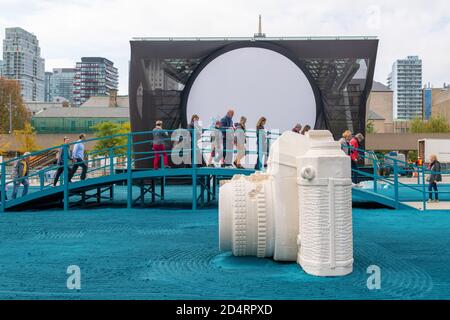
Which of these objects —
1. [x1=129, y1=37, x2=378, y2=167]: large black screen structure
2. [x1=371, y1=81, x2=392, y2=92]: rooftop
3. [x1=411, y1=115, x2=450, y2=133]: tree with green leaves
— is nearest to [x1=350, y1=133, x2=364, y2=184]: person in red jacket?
[x1=129, y1=37, x2=378, y2=167]: large black screen structure

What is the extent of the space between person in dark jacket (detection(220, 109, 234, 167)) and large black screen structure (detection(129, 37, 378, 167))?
656 cm

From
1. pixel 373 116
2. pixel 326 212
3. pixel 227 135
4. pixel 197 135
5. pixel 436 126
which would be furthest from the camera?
pixel 373 116

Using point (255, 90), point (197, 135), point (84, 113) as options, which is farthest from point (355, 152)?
point (84, 113)

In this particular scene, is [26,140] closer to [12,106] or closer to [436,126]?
[12,106]

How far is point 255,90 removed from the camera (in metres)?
18.0

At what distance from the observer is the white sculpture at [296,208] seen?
4.86m

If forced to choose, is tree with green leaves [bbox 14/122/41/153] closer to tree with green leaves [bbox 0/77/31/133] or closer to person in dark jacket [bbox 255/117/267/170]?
tree with green leaves [bbox 0/77/31/133]

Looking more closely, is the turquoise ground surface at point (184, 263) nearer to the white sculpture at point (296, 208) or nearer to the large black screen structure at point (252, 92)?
the white sculpture at point (296, 208)

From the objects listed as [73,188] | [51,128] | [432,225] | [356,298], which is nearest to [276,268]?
[356,298]

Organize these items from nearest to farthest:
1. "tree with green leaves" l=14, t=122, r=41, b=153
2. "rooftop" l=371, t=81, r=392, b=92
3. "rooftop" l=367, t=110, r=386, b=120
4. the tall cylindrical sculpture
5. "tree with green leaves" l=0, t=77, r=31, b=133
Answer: the tall cylindrical sculpture
"tree with green leaves" l=14, t=122, r=41, b=153
"tree with green leaves" l=0, t=77, r=31, b=133
"rooftop" l=367, t=110, r=386, b=120
"rooftop" l=371, t=81, r=392, b=92

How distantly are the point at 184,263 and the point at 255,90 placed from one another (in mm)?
12986

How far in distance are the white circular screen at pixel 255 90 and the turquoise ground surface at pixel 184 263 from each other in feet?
29.4

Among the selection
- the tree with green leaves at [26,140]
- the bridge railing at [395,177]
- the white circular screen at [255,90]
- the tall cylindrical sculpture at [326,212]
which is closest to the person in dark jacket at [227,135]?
the bridge railing at [395,177]

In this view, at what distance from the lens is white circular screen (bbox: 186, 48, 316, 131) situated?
1791 cm
